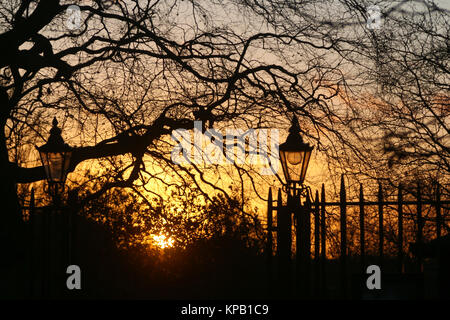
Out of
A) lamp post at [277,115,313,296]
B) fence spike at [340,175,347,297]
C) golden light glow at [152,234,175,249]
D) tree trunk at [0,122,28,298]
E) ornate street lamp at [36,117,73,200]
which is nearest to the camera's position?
fence spike at [340,175,347,297]

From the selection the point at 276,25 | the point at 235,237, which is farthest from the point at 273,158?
the point at 235,237

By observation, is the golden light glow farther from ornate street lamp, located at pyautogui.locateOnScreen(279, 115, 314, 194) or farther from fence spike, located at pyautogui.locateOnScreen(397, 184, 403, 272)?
fence spike, located at pyautogui.locateOnScreen(397, 184, 403, 272)

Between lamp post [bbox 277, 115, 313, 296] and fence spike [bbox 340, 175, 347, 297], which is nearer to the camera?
fence spike [bbox 340, 175, 347, 297]

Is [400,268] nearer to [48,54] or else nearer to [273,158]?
[273,158]

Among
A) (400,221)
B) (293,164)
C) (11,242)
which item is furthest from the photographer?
(11,242)

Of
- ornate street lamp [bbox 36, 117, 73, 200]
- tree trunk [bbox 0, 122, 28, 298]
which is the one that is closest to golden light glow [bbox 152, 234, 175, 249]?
tree trunk [bbox 0, 122, 28, 298]

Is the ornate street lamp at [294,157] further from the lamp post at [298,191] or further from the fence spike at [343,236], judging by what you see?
the fence spike at [343,236]

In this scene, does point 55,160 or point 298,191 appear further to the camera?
point 55,160

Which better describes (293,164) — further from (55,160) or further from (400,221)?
(55,160)

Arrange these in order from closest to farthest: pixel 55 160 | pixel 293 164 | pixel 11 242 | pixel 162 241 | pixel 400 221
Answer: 1. pixel 400 221
2. pixel 293 164
3. pixel 55 160
4. pixel 11 242
5. pixel 162 241

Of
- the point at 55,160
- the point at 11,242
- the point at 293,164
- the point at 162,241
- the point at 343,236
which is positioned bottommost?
the point at 343,236

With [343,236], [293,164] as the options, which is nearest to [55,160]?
[293,164]

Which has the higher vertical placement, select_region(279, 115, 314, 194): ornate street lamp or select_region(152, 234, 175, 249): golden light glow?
select_region(279, 115, 314, 194): ornate street lamp

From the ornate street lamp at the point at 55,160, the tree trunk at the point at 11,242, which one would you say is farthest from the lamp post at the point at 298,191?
the tree trunk at the point at 11,242
